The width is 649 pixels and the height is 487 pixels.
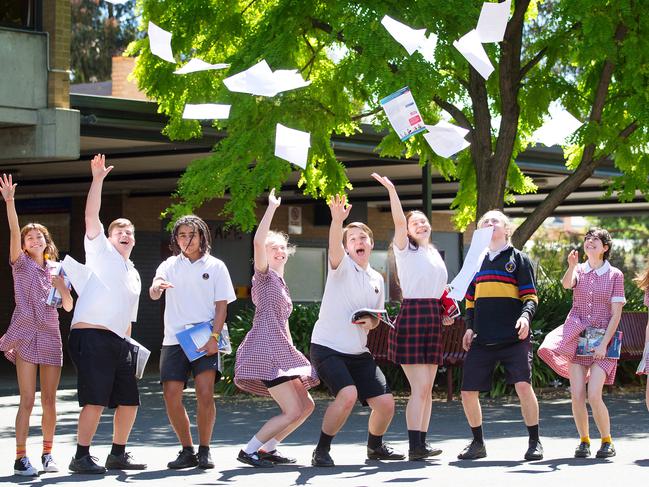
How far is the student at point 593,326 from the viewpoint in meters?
9.74

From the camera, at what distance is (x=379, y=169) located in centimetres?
2388

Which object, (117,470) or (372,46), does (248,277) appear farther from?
(117,470)

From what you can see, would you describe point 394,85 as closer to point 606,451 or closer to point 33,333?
point 606,451

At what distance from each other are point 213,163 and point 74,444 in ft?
16.2

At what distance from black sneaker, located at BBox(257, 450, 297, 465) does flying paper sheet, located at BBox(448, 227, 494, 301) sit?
1684 mm

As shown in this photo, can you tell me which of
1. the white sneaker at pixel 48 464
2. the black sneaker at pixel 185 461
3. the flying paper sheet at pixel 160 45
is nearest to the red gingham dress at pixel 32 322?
the white sneaker at pixel 48 464

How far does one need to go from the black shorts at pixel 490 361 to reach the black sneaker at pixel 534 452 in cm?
47

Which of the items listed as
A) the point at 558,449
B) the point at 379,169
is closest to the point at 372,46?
the point at 558,449

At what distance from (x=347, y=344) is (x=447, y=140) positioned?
1.80 meters

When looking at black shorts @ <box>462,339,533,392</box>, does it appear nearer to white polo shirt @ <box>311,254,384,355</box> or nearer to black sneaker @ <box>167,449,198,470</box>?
white polo shirt @ <box>311,254,384,355</box>

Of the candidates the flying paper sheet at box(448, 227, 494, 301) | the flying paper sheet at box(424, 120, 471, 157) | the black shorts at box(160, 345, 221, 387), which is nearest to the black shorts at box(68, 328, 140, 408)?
the black shorts at box(160, 345, 221, 387)

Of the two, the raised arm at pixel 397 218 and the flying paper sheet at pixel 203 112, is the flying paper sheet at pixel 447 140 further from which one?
the flying paper sheet at pixel 203 112

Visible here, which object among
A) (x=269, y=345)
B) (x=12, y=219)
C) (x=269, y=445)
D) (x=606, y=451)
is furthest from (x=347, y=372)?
(x=12, y=219)

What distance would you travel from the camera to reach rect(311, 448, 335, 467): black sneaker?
30.5 feet
